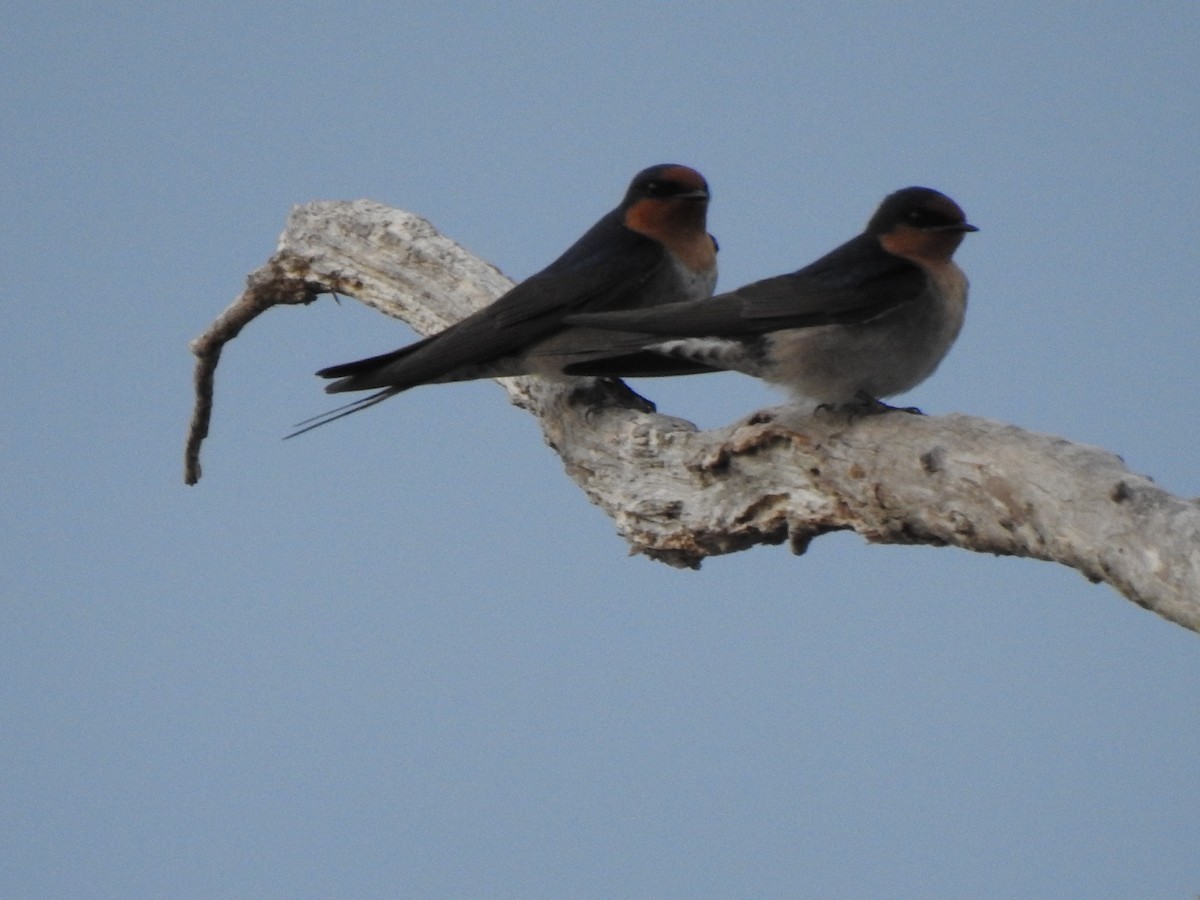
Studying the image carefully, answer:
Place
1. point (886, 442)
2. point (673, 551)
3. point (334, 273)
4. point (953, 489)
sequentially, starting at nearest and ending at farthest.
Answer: point (953, 489) < point (886, 442) < point (673, 551) < point (334, 273)

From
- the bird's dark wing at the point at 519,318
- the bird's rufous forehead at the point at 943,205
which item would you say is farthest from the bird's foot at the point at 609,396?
the bird's rufous forehead at the point at 943,205

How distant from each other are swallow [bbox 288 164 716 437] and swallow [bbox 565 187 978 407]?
1.55 feet

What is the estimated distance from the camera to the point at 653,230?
5305mm

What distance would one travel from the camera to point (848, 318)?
168 inches

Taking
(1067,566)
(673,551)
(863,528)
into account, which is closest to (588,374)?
(673,551)

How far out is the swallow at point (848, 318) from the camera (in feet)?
14.0

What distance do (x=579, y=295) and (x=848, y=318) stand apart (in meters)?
1.13

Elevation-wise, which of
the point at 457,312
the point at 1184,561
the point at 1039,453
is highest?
the point at 457,312

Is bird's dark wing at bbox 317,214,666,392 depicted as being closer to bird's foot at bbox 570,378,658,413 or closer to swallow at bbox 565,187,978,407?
bird's foot at bbox 570,378,658,413

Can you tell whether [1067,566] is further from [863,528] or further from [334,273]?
[334,273]

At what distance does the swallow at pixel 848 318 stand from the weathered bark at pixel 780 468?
0.45ft

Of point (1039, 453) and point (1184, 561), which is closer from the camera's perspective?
point (1184, 561)

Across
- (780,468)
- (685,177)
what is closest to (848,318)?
(780,468)

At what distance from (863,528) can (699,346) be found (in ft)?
2.45
